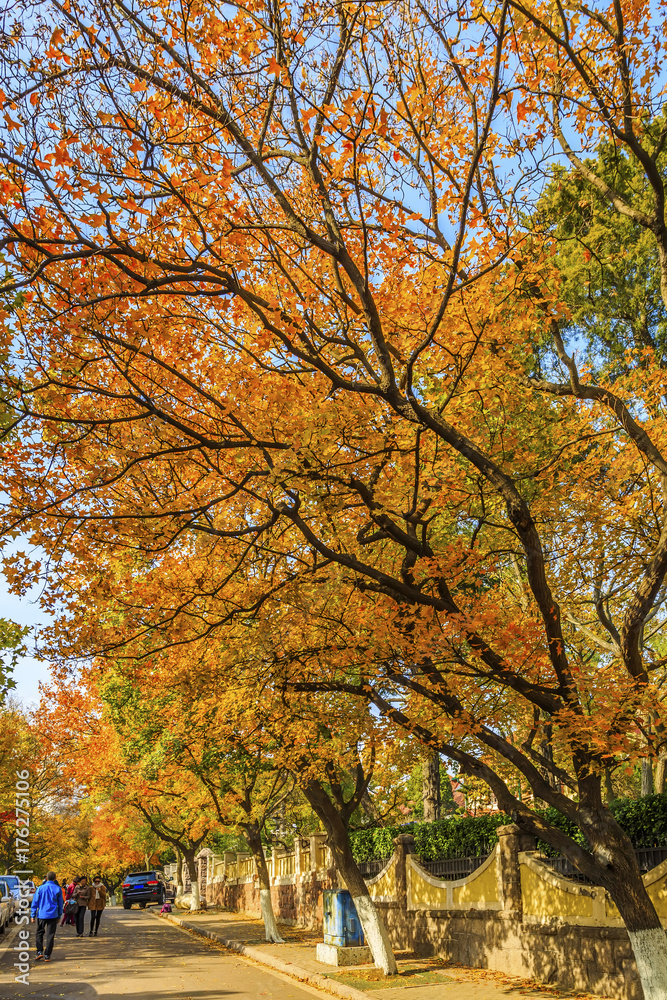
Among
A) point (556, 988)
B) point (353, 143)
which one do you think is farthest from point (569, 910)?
point (353, 143)

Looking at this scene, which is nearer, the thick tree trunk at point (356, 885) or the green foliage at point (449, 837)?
the thick tree trunk at point (356, 885)

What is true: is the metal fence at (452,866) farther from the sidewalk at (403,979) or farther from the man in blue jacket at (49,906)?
the man in blue jacket at (49,906)

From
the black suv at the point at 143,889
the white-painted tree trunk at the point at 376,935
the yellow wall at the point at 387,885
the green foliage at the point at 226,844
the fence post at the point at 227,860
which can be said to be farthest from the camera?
the black suv at the point at 143,889

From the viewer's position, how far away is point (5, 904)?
2778 cm

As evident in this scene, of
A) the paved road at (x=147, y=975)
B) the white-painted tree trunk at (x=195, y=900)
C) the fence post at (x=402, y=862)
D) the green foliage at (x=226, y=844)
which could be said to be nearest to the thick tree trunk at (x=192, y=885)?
the white-painted tree trunk at (x=195, y=900)

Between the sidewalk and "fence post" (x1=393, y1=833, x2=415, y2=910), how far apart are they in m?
1.40

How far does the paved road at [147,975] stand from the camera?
1295 cm

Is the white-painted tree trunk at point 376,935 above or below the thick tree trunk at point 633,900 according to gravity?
below

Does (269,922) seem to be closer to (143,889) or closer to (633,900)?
(633,900)

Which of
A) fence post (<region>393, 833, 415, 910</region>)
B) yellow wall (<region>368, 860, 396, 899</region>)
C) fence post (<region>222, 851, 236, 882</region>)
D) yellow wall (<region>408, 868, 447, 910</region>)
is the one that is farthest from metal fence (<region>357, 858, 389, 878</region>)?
fence post (<region>222, 851, 236, 882</region>)

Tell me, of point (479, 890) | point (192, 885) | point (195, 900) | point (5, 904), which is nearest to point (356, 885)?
point (479, 890)

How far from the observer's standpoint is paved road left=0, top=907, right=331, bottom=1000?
42.5ft

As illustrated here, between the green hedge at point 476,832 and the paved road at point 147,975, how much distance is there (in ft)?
14.5

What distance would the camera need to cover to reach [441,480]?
11273 millimetres
